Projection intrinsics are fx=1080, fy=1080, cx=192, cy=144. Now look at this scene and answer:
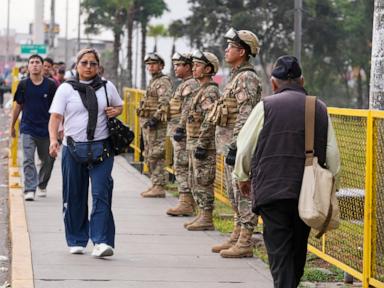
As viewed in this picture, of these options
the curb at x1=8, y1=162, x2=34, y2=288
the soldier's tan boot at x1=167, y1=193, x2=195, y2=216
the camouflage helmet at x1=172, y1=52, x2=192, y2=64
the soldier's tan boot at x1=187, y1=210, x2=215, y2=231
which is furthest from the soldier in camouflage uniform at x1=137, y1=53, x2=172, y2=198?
the soldier's tan boot at x1=187, y1=210, x2=215, y2=231

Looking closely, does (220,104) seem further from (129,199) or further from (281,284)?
(129,199)

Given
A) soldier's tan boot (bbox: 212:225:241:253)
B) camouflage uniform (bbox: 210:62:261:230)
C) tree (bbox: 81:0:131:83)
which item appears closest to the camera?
camouflage uniform (bbox: 210:62:261:230)

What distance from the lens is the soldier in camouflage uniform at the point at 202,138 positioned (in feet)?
36.3

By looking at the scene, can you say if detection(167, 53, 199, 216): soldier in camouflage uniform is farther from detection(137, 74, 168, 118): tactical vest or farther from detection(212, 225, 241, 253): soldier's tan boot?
detection(212, 225, 241, 253): soldier's tan boot

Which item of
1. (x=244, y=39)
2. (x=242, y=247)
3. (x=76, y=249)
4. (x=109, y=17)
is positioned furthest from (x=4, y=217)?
(x=109, y=17)

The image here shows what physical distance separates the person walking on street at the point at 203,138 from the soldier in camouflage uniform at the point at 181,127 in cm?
76

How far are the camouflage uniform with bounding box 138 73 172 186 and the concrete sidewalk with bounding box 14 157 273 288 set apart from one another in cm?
122

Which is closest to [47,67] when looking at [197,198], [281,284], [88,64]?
[197,198]

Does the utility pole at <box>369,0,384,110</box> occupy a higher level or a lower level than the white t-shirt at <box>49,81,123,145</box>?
higher

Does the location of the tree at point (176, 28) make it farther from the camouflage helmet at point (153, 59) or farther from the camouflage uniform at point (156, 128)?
the camouflage helmet at point (153, 59)

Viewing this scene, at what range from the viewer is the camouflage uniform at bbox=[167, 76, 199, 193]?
12086 millimetres

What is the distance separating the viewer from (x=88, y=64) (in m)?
9.59

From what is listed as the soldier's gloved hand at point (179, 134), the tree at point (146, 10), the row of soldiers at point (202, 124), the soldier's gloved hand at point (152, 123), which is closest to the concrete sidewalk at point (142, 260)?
the row of soldiers at point (202, 124)

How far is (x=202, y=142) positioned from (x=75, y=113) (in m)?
1.90
